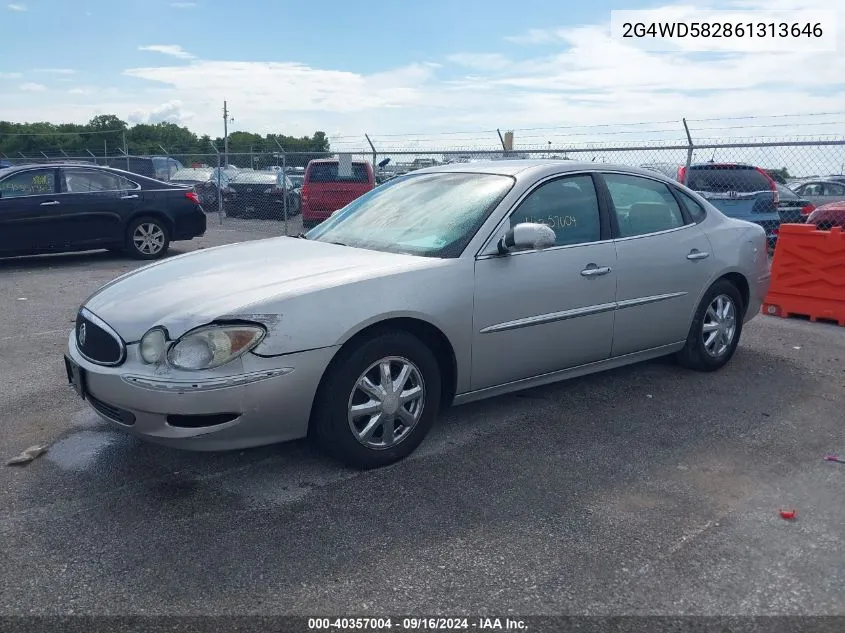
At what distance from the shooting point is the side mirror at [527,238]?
4141 mm

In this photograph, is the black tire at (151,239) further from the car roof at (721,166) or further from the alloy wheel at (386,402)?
the alloy wheel at (386,402)

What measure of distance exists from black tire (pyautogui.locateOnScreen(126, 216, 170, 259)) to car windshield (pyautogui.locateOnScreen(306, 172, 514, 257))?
701cm

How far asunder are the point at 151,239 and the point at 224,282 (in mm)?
8241

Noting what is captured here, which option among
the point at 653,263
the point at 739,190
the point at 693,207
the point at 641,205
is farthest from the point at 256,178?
the point at 653,263

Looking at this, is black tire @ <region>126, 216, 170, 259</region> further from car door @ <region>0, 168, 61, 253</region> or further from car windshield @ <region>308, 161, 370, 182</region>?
car windshield @ <region>308, 161, 370, 182</region>

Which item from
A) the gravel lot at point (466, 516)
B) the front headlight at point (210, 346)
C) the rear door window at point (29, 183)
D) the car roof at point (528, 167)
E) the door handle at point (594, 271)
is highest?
the car roof at point (528, 167)

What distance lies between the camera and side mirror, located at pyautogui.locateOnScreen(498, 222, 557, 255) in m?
4.14

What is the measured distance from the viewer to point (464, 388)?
4199mm

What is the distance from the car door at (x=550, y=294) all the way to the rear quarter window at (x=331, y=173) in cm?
1138

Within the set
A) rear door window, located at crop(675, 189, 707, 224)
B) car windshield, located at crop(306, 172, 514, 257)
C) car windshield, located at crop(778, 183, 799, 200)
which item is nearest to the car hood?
car windshield, located at crop(306, 172, 514, 257)

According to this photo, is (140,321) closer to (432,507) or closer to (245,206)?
(432,507)

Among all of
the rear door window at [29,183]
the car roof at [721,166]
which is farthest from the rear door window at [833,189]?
the rear door window at [29,183]

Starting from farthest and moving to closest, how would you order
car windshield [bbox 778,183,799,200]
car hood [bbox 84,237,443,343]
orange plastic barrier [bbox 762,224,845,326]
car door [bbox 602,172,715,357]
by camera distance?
car windshield [bbox 778,183,799,200], orange plastic barrier [bbox 762,224,845,326], car door [bbox 602,172,715,357], car hood [bbox 84,237,443,343]

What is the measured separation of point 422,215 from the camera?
4.60 m
